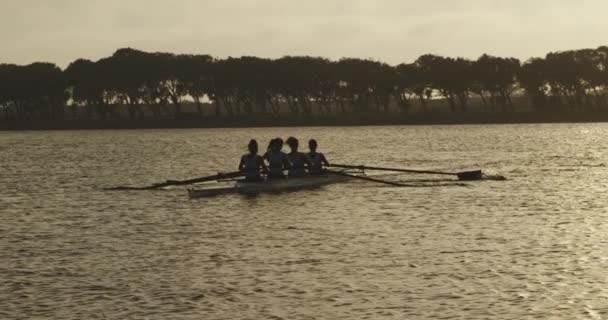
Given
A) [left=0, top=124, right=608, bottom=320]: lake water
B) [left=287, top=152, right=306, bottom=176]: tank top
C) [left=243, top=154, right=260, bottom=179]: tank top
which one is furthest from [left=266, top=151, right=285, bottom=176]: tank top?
[left=287, top=152, right=306, bottom=176]: tank top

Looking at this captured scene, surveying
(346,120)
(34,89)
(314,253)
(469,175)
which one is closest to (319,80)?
(346,120)

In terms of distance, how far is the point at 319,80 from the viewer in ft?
552

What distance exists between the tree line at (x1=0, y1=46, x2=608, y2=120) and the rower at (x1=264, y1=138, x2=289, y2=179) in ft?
407

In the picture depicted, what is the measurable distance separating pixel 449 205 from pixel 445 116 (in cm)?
15020

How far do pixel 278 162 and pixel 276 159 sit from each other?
0.77 ft

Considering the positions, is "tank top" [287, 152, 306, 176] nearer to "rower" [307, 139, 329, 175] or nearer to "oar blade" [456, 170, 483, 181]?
"rower" [307, 139, 329, 175]

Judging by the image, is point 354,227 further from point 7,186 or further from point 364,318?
point 7,186

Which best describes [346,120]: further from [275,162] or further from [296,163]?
[275,162]

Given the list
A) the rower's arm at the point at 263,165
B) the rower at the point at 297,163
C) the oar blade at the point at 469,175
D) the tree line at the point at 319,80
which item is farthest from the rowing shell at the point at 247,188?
the tree line at the point at 319,80

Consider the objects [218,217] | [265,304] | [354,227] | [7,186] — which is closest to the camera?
[265,304]

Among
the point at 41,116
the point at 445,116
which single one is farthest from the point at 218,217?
the point at 41,116

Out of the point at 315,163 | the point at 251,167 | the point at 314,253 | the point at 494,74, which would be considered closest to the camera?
the point at 314,253

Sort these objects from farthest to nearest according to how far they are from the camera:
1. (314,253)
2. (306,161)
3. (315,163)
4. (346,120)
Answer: (346,120) < (315,163) < (306,161) < (314,253)

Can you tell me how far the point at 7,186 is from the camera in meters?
53.7
